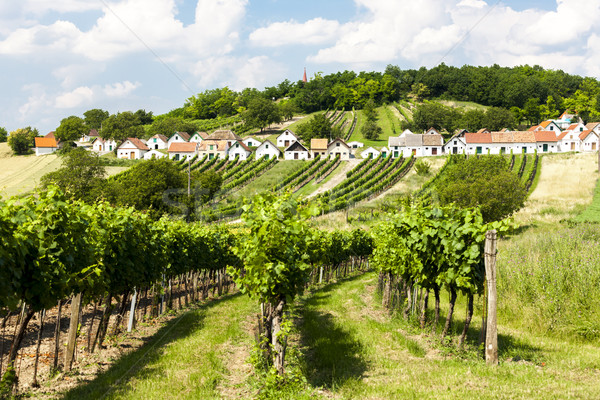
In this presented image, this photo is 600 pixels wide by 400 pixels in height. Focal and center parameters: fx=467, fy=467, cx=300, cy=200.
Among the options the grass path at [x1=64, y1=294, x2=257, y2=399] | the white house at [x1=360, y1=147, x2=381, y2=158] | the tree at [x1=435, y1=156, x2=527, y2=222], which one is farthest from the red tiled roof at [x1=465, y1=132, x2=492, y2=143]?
the grass path at [x1=64, y1=294, x2=257, y2=399]

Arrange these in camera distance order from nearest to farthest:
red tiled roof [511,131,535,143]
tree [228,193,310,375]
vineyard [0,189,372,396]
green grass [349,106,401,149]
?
vineyard [0,189,372,396]
tree [228,193,310,375]
red tiled roof [511,131,535,143]
green grass [349,106,401,149]

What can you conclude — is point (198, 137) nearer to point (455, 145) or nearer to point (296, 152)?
point (296, 152)

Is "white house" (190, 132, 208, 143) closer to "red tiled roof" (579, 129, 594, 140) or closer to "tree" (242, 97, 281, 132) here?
"tree" (242, 97, 281, 132)

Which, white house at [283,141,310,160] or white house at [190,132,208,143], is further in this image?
white house at [190,132,208,143]

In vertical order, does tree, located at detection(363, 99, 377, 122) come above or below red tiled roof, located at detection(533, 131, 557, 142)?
above

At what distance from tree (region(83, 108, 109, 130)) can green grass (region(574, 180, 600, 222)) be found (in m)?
146

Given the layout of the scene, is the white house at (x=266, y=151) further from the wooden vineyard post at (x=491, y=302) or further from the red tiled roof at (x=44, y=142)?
the wooden vineyard post at (x=491, y=302)

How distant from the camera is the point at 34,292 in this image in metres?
7.72

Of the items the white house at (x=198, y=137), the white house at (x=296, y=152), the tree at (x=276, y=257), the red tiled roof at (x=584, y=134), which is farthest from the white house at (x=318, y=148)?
the tree at (x=276, y=257)

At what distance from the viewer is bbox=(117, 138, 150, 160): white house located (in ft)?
348

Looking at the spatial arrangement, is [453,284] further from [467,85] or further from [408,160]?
[467,85]

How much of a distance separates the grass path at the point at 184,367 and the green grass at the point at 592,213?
3660cm

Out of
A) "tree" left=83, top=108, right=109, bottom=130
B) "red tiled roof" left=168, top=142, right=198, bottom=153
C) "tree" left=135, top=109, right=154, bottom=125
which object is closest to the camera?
"red tiled roof" left=168, top=142, right=198, bottom=153

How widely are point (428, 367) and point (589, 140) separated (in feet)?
345
